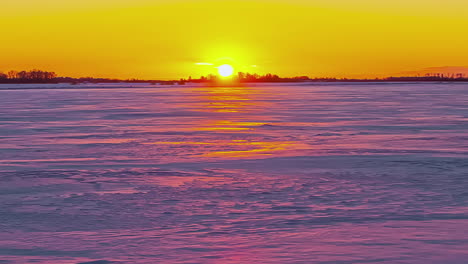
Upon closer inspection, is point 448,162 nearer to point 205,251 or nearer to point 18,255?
point 205,251

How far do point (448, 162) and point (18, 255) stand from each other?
24.8 ft

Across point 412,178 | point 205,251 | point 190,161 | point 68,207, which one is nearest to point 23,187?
point 68,207

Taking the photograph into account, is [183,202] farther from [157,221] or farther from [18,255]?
[18,255]

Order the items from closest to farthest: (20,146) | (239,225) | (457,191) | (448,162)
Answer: (239,225)
(457,191)
(448,162)
(20,146)

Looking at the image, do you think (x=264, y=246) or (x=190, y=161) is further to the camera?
(x=190, y=161)

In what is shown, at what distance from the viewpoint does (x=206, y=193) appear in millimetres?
8664

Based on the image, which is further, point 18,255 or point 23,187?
point 23,187

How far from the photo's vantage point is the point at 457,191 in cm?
863

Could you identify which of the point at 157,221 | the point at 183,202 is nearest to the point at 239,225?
the point at 157,221

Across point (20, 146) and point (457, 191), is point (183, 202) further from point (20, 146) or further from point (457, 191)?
point (20, 146)

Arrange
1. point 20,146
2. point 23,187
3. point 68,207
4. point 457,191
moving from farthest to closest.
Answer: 1. point 20,146
2. point 23,187
3. point 457,191
4. point 68,207

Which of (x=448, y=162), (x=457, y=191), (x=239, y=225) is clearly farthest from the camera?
(x=448, y=162)

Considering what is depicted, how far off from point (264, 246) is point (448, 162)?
6.20 meters

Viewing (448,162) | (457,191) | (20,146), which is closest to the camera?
(457,191)
